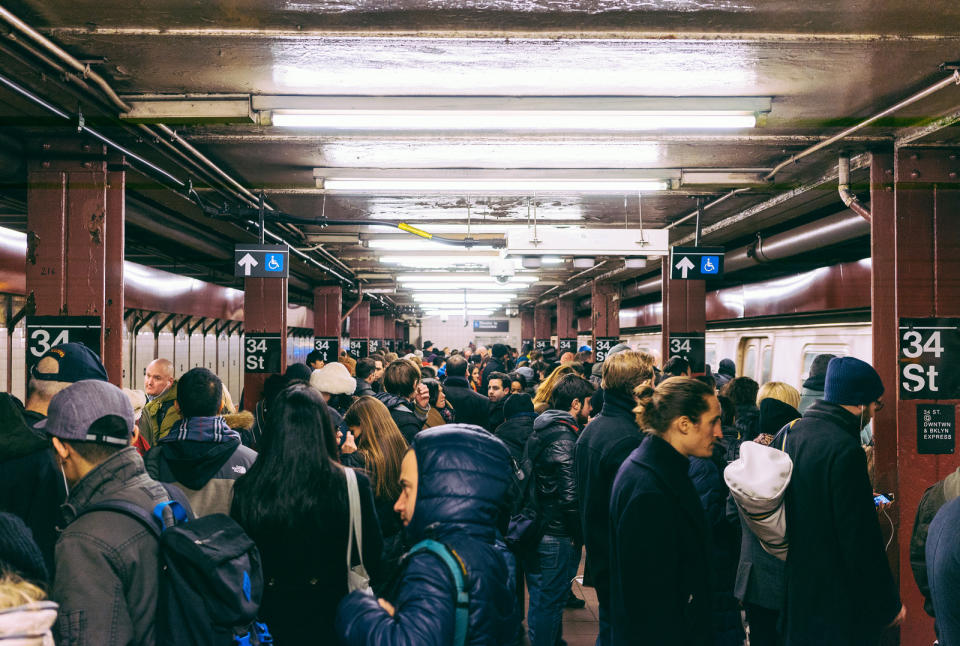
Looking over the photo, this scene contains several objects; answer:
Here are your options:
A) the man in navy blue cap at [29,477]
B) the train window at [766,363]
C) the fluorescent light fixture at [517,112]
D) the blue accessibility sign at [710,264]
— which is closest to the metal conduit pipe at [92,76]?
the fluorescent light fixture at [517,112]

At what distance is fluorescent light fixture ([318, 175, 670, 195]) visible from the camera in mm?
6672

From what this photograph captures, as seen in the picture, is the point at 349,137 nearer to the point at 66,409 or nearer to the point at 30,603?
the point at 66,409

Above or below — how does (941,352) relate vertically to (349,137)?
below

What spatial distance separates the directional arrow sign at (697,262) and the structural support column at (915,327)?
270 centimetres

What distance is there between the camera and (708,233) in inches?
403

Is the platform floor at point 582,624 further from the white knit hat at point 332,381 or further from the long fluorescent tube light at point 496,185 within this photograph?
Answer: the long fluorescent tube light at point 496,185

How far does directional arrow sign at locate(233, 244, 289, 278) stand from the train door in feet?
22.2

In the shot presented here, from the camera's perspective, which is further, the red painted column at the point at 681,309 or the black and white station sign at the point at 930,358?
the red painted column at the point at 681,309

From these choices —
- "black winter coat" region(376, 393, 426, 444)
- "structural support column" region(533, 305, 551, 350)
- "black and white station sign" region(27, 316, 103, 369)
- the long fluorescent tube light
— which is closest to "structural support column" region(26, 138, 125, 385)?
"black and white station sign" region(27, 316, 103, 369)

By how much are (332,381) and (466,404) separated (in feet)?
5.31

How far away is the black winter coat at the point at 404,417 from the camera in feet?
15.4

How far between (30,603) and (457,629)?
95 cm

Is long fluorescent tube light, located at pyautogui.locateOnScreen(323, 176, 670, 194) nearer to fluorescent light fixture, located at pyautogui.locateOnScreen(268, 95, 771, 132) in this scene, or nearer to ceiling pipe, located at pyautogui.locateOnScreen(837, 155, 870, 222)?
ceiling pipe, located at pyautogui.locateOnScreen(837, 155, 870, 222)

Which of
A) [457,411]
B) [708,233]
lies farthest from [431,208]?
[708,233]
